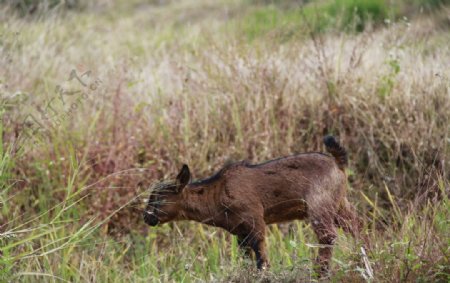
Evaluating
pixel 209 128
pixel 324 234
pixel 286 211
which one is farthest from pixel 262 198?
pixel 209 128

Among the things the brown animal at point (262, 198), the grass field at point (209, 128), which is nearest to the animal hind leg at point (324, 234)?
the brown animal at point (262, 198)

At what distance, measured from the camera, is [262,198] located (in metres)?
4.34

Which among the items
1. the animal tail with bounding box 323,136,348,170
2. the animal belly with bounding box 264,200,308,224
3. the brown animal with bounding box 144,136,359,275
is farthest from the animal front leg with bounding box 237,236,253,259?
the animal tail with bounding box 323,136,348,170

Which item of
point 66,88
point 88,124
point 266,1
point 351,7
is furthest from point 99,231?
point 266,1

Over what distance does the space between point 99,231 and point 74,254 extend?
50 cm

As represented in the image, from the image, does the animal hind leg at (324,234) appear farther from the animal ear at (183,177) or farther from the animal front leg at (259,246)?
the animal ear at (183,177)

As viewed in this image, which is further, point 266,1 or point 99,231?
point 266,1

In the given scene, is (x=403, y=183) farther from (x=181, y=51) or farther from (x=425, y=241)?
(x=181, y=51)

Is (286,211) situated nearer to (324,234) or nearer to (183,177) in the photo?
(324,234)

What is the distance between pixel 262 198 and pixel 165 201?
49 cm

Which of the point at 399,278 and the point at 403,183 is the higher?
the point at 399,278

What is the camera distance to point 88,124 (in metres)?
6.36

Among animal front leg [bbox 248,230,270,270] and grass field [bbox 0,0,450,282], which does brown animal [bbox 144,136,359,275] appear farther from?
grass field [bbox 0,0,450,282]

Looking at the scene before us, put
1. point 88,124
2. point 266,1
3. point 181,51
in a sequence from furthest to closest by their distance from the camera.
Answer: point 266,1
point 181,51
point 88,124
